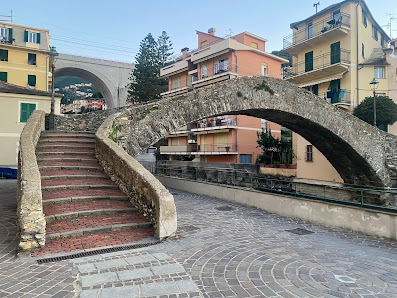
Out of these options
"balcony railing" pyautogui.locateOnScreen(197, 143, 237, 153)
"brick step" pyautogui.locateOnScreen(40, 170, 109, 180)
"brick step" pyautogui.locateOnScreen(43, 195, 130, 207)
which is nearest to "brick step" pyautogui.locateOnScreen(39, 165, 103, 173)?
"brick step" pyautogui.locateOnScreen(40, 170, 109, 180)

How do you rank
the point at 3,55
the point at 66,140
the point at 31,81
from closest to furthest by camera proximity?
→ the point at 66,140, the point at 3,55, the point at 31,81

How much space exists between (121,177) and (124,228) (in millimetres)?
1890

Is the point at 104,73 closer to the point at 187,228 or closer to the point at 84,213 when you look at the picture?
the point at 84,213

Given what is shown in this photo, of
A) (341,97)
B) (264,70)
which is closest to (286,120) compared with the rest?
(341,97)

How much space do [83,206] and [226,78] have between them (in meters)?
21.6

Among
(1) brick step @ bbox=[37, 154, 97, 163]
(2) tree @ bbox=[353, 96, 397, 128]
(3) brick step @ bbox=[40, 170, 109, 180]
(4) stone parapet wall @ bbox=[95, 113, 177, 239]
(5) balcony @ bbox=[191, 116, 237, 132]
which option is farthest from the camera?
(5) balcony @ bbox=[191, 116, 237, 132]

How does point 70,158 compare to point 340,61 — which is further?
point 340,61

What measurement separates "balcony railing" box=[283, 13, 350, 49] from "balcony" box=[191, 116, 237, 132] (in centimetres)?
841

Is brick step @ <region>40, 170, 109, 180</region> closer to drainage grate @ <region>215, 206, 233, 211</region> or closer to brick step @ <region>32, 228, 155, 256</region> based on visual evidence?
brick step @ <region>32, 228, 155, 256</region>

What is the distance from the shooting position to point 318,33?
76.8ft

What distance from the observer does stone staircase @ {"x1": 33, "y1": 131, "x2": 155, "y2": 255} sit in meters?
5.23

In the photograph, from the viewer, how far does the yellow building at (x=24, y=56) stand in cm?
2716

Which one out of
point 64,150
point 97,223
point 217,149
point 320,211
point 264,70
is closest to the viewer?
point 97,223

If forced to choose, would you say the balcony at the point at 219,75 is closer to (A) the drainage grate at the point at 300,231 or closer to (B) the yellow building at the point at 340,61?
(B) the yellow building at the point at 340,61
